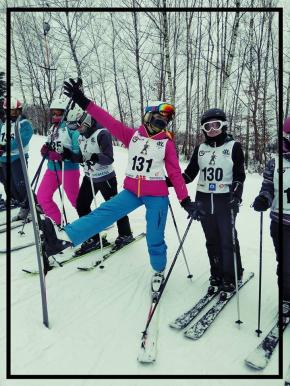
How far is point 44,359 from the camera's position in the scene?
250 cm

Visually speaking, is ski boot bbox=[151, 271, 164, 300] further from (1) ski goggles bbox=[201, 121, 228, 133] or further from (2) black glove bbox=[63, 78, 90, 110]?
(2) black glove bbox=[63, 78, 90, 110]

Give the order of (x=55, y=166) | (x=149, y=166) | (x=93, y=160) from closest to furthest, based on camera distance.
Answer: (x=149, y=166) < (x=93, y=160) < (x=55, y=166)

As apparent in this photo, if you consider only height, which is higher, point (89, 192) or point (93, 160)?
point (93, 160)

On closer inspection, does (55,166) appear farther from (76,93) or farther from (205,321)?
(205,321)

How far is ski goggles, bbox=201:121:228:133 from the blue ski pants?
2.72 feet

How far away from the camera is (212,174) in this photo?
321cm

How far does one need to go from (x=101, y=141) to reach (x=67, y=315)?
2168mm

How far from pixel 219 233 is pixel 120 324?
4.42 ft

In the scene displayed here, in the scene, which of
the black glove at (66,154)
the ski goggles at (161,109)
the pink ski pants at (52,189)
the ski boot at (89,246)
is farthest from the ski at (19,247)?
the ski goggles at (161,109)

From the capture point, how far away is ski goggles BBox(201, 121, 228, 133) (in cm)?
309

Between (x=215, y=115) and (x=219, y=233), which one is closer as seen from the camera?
(x=215, y=115)

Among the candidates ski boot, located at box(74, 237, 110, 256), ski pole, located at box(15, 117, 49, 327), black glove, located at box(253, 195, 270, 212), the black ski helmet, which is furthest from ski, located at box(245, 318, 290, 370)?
ski boot, located at box(74, 237, 110, 256)

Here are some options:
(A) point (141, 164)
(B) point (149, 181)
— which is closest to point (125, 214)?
(B) point (149, 181)

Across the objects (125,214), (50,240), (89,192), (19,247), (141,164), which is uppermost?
(141,164)
